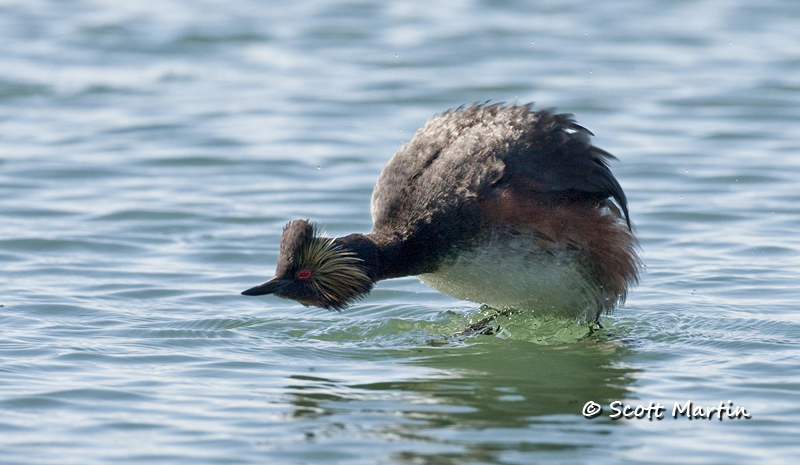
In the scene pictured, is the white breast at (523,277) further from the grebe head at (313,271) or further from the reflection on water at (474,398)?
the grebe head at (313,271)

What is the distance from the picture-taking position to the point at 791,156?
602 inches

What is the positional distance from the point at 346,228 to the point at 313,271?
4201 mm

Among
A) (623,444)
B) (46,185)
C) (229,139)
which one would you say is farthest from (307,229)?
(229,139)

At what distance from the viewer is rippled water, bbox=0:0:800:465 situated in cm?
718

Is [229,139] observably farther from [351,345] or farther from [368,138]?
[351,345]

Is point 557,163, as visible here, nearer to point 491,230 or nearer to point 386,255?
point 491,230

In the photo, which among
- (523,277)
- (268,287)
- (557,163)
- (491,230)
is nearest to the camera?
(268,287)

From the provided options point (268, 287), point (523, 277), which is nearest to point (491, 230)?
point (523, 277)

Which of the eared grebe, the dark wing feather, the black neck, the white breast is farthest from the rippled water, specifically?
the dark wing feather

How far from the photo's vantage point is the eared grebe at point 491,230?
8.70 m

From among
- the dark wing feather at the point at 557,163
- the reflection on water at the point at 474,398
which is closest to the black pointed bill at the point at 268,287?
the reflection on water at the point at 474,398

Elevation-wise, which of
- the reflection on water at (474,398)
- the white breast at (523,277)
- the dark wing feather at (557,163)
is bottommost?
the reflection on water at (474,398)

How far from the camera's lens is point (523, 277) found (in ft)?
29.1

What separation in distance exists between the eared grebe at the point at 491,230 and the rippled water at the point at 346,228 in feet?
1.57
